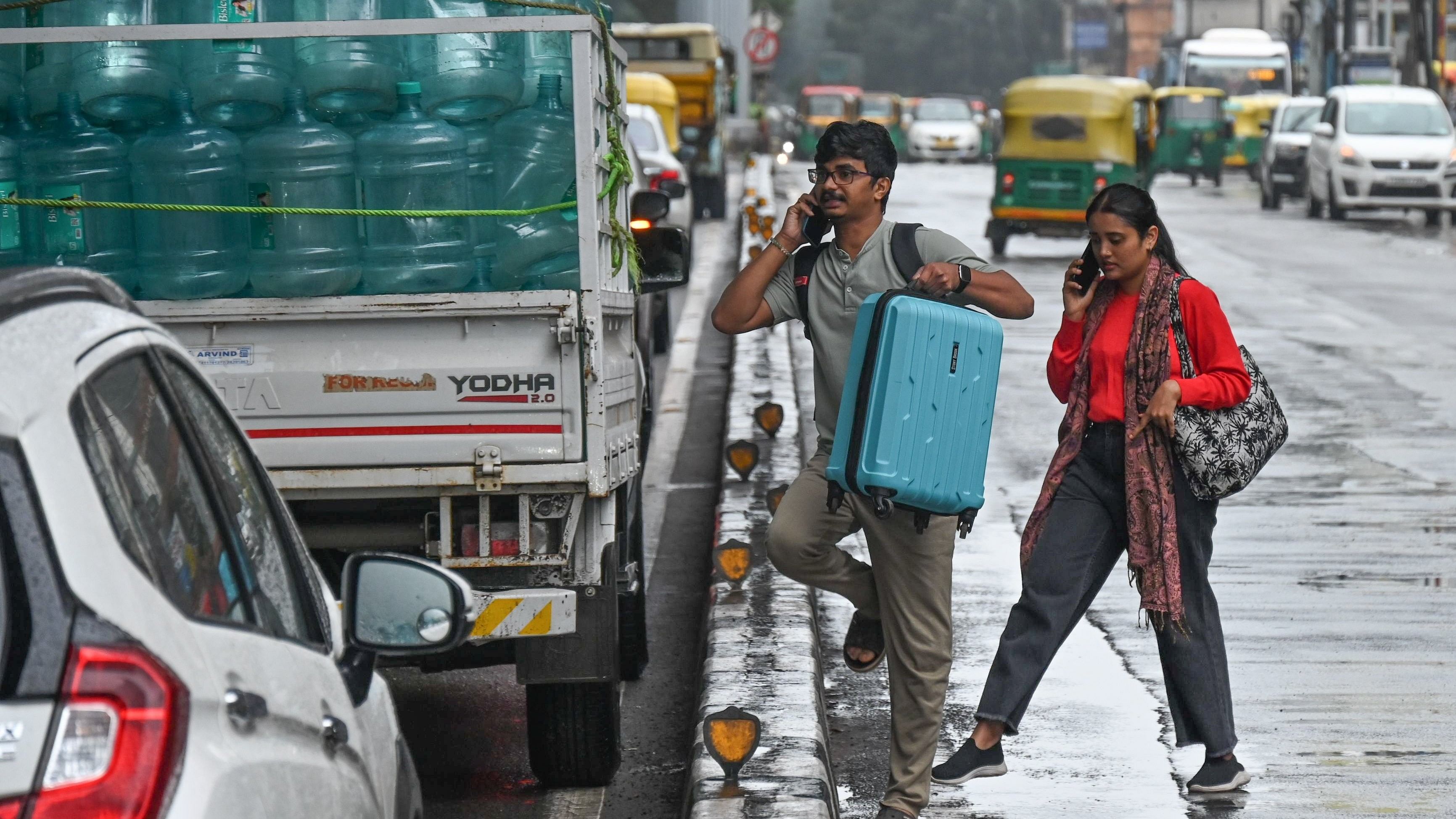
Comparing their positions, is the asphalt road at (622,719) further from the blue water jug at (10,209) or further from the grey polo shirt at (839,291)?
the blue water jug at (10,209)

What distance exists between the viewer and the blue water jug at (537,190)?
17.8 ft

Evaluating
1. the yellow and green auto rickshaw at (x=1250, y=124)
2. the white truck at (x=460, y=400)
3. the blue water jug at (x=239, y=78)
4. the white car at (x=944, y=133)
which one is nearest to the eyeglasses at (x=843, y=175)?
the white truck at (x=460, y=400)

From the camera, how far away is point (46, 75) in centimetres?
550

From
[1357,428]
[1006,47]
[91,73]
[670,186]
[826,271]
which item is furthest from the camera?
[1006,47]

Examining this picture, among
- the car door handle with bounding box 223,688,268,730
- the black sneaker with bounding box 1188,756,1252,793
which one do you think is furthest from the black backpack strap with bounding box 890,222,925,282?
the car door handle with bounding box 223,688,268,730

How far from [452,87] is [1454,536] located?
5790mm

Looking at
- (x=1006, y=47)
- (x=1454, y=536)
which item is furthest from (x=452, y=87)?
(x=1006, y=47)

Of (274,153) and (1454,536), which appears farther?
(1454,536)

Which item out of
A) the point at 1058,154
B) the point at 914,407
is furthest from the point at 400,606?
the point at 1058,154

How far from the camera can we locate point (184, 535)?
2508 mm

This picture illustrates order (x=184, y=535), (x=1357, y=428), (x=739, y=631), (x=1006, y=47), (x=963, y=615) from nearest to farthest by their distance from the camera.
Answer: (x=184, y=535) < (x=739, y=631) < (x=963, y=615) < (x=1357, y=428) < (x=1006, y=47)

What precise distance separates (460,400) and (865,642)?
1221 mm

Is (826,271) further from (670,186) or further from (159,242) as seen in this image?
(670,186)

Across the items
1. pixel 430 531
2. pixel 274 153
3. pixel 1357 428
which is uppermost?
pixel 274 153
